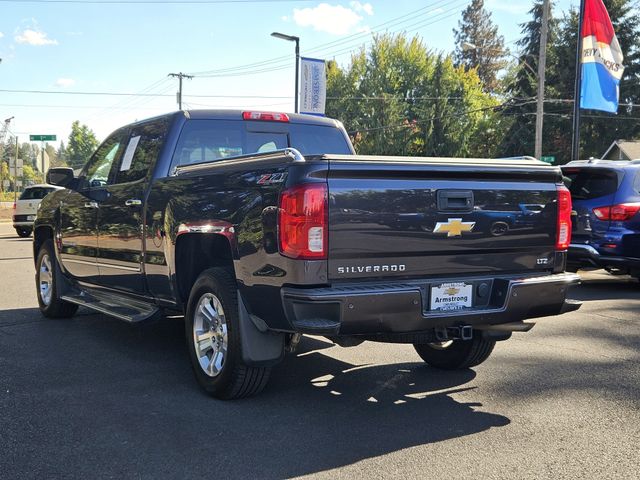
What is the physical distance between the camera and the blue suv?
8.50 m

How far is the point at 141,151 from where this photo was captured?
5.48 meters

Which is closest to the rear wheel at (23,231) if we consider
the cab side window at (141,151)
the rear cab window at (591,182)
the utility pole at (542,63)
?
the utility pole at (542,63)

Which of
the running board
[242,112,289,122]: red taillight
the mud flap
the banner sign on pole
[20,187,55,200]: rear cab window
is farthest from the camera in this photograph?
A: [20,187,55,200]: rear cab window

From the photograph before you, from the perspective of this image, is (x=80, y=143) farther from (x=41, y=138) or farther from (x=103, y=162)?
(x=103, y=162)

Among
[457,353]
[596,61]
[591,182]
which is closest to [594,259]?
[591,182]

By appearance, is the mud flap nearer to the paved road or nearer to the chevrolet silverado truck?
the chevrolet silverado truck

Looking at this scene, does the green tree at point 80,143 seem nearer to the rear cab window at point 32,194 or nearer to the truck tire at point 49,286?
the rear cab window at point 32,194

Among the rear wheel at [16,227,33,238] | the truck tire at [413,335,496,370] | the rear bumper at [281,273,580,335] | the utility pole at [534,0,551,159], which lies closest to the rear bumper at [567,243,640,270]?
the truck tire at [413,335,496,370]

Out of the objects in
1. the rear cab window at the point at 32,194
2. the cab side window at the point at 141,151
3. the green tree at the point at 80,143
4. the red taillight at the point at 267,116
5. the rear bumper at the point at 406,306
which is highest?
the green tree at the point at 80,143

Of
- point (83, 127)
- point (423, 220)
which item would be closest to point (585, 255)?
point (423, 220)

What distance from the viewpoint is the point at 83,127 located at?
130m

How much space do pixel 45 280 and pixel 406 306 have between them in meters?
5.18

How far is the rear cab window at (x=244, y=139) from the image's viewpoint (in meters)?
5.24

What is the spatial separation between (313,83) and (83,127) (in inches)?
4733
